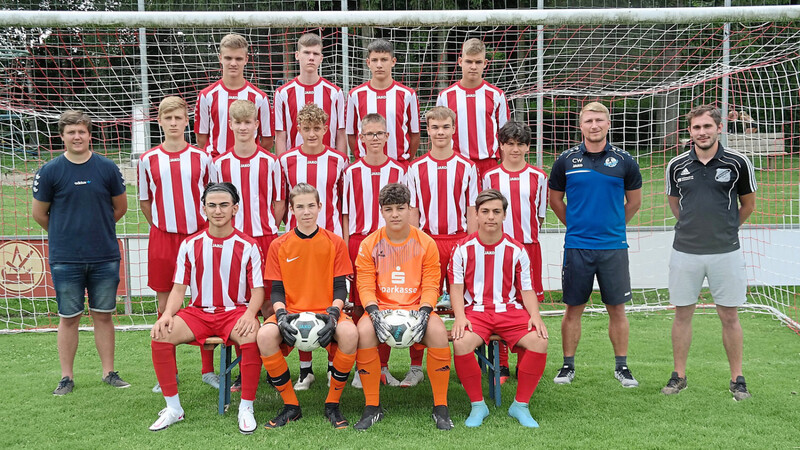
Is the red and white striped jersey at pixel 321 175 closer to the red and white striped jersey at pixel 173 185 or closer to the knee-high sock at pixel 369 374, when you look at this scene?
the red and white striped jersey at pixel 173 185

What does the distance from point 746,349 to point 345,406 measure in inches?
129

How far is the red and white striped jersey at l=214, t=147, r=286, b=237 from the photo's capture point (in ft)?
13.4

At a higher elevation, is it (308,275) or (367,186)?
(367,186)

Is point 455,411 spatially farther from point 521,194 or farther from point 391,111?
point 391,111

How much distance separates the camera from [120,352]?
5141mm

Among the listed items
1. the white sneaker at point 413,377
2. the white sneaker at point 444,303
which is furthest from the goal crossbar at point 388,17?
the white sneaker at point 413,377

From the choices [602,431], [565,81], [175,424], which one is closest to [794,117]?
[565,81]

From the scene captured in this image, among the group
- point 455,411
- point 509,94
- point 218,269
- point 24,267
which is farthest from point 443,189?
point 24,267

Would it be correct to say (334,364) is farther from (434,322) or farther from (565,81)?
(565,81)

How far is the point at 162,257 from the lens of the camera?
4.06 m

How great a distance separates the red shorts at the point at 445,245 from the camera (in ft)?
13.3

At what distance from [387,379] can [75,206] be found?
2.32 m

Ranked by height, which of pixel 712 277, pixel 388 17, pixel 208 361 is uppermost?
pixel 388 17

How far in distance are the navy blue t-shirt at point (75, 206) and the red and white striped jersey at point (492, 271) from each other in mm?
2315
